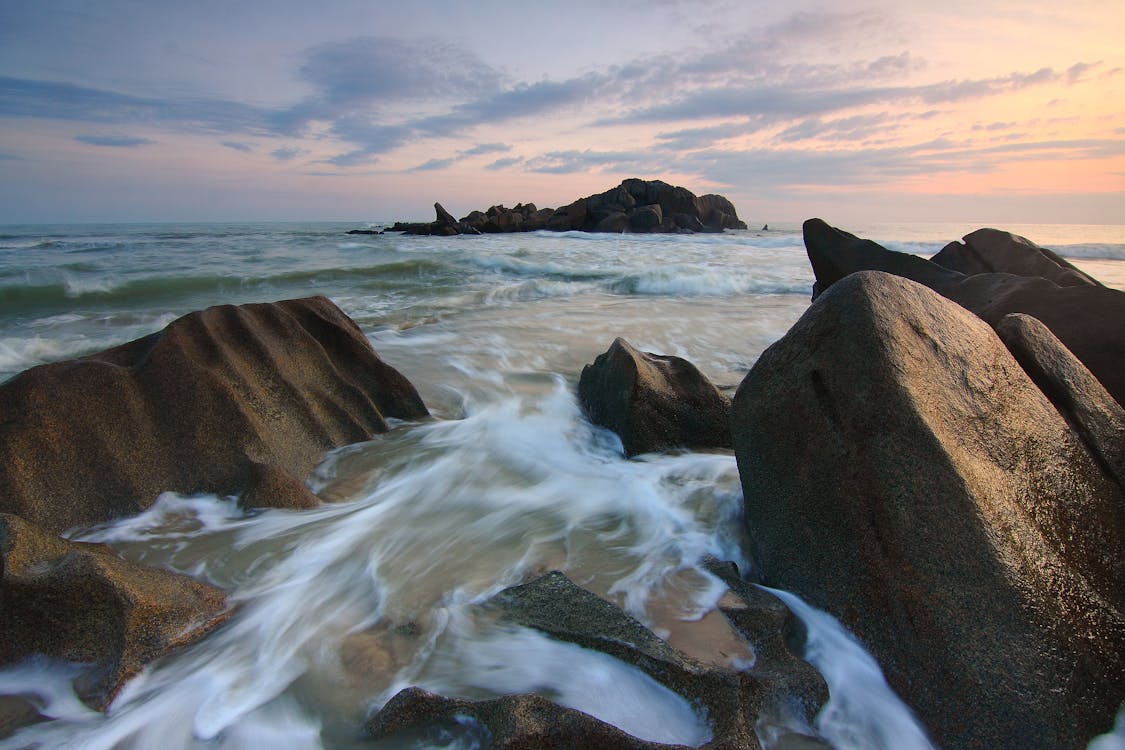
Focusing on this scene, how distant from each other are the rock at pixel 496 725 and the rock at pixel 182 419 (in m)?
1.44

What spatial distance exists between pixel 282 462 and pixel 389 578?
0.99 meters

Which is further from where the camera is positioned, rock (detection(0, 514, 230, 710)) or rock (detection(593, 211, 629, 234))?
rock (detection(593, 211, 629, 234))

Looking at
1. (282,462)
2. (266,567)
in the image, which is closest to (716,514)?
(266,567)

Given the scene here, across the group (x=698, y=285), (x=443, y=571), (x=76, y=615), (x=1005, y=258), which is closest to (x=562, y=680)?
(x=443, y=571)

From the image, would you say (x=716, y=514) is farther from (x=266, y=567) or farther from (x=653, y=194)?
(x=653, y=194)

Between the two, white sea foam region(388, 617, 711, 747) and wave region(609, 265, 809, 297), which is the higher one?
wave region(609, 265, 809, 297)

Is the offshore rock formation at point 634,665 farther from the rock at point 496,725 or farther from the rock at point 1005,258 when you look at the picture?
the rock at point 1005,258

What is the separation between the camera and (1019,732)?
1469 mm

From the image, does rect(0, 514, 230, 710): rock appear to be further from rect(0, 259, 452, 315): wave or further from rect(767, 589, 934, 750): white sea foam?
rect(0, 259, 452, 315): wave

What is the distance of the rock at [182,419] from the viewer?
2.41 meters

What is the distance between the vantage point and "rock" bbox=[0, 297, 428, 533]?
241cm

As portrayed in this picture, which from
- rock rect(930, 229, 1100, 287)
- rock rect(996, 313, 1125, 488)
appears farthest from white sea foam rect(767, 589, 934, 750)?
rock rect(930, 229, 1100, 287)

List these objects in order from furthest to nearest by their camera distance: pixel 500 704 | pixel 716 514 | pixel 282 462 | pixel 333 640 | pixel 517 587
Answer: pixel 282 462
pixel 716 514
pixel 517 587
pixel 333 640
pixel 500 704

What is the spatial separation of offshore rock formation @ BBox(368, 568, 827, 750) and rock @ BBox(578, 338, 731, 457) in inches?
56.6
